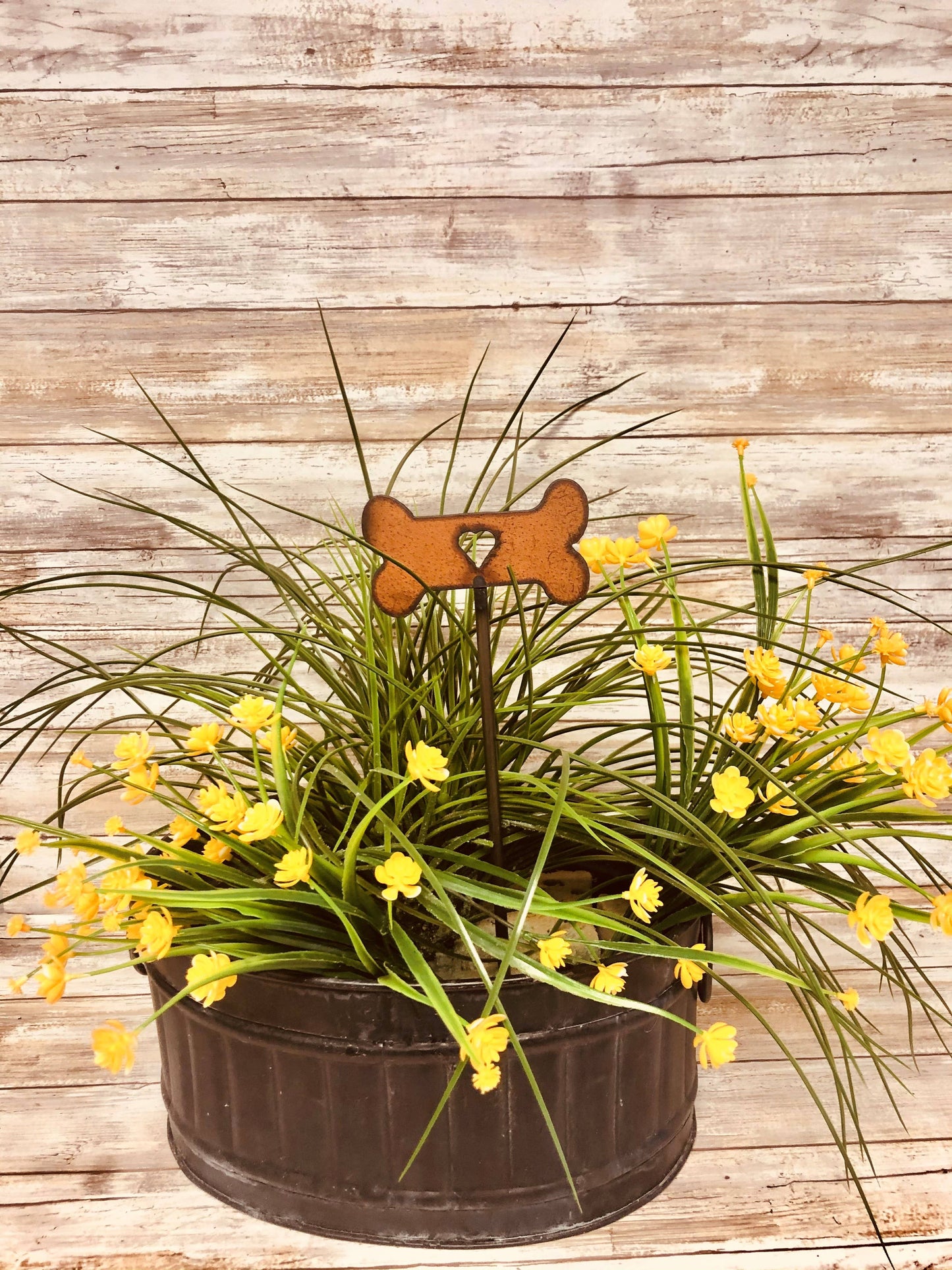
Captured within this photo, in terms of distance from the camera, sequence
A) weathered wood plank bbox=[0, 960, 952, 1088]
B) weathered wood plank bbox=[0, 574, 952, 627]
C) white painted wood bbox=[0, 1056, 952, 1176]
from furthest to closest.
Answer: weathered wood plank bbox=[0, 574, 952, 627], weathered wood plank bbox=[0, 960, 952, 1088], white painted wood bbox=[0, 1056, 952, 1176]

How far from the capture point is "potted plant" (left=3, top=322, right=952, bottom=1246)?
61 cm

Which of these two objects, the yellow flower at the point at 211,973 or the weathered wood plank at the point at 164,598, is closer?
the yellow flower at the point at 211,973

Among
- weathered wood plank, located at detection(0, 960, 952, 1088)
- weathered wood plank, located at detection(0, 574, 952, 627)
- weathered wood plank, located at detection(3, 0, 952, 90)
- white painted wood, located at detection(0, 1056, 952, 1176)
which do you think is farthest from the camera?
weathered wood plank, located at detection(0, 574, 952, 627)

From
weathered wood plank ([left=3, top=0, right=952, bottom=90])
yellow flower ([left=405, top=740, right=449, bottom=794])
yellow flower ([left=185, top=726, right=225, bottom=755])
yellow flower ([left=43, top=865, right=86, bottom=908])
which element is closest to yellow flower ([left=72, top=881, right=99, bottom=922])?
Result: yellow flower ([left=43, top=865, right=86, bottom=908])

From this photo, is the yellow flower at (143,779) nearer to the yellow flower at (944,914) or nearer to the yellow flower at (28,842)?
the yellow flower at (28,842)

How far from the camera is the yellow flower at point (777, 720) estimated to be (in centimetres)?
65

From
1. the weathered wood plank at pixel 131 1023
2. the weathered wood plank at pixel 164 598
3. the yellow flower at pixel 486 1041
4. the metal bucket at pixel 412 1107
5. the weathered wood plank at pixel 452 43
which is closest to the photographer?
the yellow flower at pixel 486 1041

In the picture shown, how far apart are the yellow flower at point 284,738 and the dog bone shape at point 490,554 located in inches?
4.5

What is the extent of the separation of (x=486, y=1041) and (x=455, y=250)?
84 cm

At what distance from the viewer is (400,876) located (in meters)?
0.57

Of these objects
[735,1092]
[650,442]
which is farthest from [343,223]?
[735,1092]

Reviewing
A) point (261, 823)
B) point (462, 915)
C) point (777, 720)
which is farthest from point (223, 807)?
point (777, 720)

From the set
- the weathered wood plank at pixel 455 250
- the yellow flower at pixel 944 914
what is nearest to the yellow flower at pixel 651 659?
the yellow flower at pixel 944 914

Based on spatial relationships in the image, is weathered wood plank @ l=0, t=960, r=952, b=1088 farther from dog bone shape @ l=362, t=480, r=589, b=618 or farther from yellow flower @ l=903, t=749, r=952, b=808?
dog bone shape @ l=362, t=480, r=589, b=618
